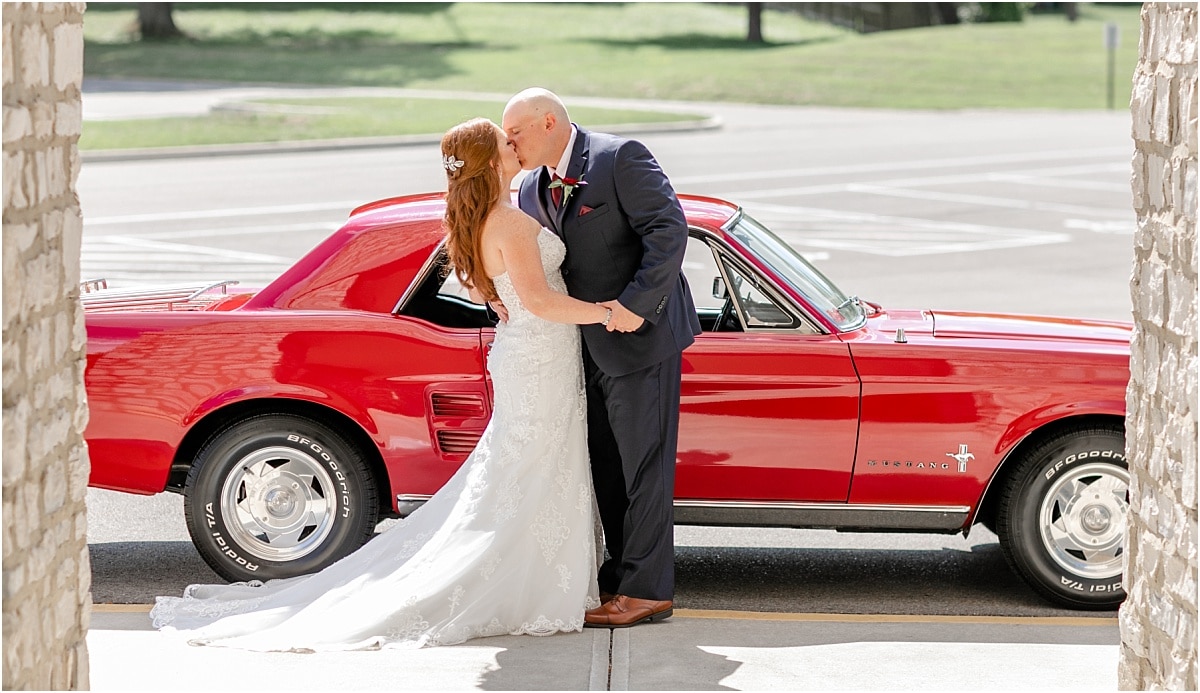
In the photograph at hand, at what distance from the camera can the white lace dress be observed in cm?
546

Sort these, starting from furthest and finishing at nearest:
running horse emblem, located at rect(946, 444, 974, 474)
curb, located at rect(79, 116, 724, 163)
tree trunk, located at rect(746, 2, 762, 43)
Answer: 1. tree trunk, located at rect(746, 2, 762, 43)
2. curb, located at rect(79, 116, 724, 163)
3. running horse emblem, located at rect(946, 444, 974, 474)

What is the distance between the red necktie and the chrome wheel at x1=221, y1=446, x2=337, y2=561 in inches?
56.9

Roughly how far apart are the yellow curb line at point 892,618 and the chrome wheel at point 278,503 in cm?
149

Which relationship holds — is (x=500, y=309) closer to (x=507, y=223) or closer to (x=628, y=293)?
(x=507, y=223)

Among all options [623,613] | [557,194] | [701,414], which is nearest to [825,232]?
[701,414]

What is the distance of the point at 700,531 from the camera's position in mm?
7258

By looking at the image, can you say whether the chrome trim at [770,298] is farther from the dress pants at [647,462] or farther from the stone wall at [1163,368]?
the stone wall at [1163,368]

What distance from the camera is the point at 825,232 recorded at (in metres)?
18.1

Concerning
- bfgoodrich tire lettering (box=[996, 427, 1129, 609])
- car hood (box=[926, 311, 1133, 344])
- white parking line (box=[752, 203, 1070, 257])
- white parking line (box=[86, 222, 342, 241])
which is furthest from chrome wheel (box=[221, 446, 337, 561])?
white parking line (box=[752, 203, 1070, 257])

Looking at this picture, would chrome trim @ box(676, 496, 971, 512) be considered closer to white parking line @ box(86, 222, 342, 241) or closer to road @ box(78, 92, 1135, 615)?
road @ box(78, 92, 1135, 615)

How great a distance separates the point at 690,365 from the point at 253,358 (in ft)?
5.69

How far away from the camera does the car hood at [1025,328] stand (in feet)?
20.3

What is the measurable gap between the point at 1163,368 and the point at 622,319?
2.06 metres

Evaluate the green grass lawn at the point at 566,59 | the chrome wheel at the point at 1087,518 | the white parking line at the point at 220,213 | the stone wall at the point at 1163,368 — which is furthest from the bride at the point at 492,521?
the green grass lawn at the point at 566,59
